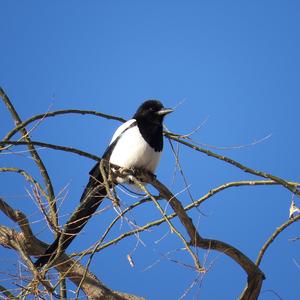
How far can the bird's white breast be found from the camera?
13.0ft

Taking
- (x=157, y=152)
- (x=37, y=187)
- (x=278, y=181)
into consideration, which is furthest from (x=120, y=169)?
(x=278, y=181)

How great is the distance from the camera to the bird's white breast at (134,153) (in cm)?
395

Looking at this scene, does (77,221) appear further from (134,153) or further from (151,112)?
(151,112)

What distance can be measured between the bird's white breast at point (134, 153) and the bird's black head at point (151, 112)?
0.14 metres

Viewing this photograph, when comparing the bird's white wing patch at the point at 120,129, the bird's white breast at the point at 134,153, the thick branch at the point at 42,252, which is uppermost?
the bird's white wing patch at the point at 120,129

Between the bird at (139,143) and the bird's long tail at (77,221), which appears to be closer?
the bird's long tail at (77,221)

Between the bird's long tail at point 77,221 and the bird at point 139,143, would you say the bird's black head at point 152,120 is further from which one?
the bird's long tail at point 77,221

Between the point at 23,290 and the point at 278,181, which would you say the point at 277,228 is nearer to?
the point at 278,181

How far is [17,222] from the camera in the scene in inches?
120

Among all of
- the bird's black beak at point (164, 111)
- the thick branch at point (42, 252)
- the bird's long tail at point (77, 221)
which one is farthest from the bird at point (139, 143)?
the thick branch at point (42, 252)

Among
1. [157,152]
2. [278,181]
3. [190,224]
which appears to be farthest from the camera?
[157,152]

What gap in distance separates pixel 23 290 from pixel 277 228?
1304mm

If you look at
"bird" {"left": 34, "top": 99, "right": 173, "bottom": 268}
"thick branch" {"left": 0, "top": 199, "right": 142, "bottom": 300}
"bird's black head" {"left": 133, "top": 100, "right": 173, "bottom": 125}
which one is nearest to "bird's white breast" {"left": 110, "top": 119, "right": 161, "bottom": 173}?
"bird" {"left": 34, "top": 99, "right": 173, "bottom": 268}

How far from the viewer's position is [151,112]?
424 centimetres
